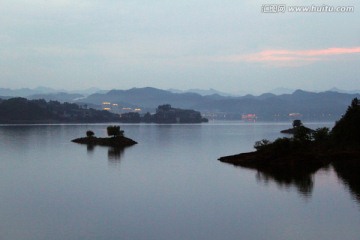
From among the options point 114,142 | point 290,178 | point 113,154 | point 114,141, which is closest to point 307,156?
point 290,178

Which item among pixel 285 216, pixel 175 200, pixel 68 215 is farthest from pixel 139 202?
pixel 285 216

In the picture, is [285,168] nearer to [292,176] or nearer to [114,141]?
[292,176]

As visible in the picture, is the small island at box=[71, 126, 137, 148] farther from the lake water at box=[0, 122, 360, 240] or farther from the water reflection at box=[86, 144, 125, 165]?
the lake water at box=[0, 122, 360, 240]

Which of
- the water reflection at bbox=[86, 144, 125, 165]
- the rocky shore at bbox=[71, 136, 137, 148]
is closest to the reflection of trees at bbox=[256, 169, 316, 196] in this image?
the water reflection at bbox=[86, 144, 125, 165]

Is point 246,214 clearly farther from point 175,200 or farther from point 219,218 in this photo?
point 175,200

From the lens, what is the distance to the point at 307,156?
63250 mm

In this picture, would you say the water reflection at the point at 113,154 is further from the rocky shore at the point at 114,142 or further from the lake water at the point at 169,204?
the lake water at the point at 169,204

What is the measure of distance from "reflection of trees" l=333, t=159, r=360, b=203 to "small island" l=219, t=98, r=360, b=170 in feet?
3.26

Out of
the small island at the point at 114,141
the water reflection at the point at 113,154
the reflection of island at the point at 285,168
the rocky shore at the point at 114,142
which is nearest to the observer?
the reflection of island at the point at 285,168

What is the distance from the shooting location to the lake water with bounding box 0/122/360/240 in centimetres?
2902

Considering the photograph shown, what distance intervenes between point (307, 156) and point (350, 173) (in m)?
11.4

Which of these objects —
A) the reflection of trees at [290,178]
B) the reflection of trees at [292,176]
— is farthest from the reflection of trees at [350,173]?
the reflection of trees at [290,178]

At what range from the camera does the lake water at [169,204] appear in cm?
2902

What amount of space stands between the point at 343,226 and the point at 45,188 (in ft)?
93.2
